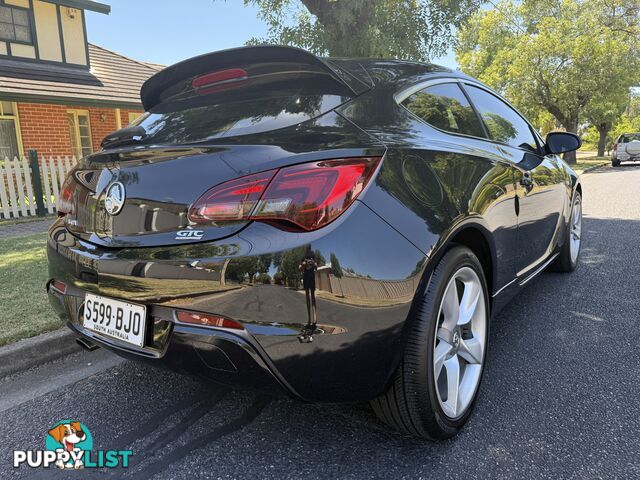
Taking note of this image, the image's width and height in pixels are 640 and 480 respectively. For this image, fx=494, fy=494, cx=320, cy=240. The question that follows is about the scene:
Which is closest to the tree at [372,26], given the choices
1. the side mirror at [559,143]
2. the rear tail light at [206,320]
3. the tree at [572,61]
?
the side mirror at [559,143]

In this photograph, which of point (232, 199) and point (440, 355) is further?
point (440, 355)

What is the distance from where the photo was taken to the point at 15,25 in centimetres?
1212

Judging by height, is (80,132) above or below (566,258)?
above

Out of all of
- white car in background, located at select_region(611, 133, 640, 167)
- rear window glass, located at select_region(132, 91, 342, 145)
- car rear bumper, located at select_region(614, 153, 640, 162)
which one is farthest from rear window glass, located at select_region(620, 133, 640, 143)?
rear window glass, located at select_region(132, 91, 342, 145)

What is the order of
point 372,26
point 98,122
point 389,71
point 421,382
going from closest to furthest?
point 421,382
point 389,71
point 372,26
point 98,122

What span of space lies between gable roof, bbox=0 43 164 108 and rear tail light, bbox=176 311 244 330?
11.6m

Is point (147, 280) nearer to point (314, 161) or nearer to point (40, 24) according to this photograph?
point (314, 161)

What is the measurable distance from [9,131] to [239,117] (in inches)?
499

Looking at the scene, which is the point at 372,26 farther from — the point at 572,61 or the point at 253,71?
the point at 572,61

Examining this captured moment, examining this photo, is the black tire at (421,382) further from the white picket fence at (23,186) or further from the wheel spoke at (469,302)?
the white picket fence at (23,186)

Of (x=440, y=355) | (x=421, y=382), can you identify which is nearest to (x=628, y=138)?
(x=440, y=355)

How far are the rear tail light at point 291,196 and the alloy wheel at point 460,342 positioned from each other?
64cm

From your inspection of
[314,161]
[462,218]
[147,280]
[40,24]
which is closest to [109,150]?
[147,280]

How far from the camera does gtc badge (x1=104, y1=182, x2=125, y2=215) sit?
72.8 inches
